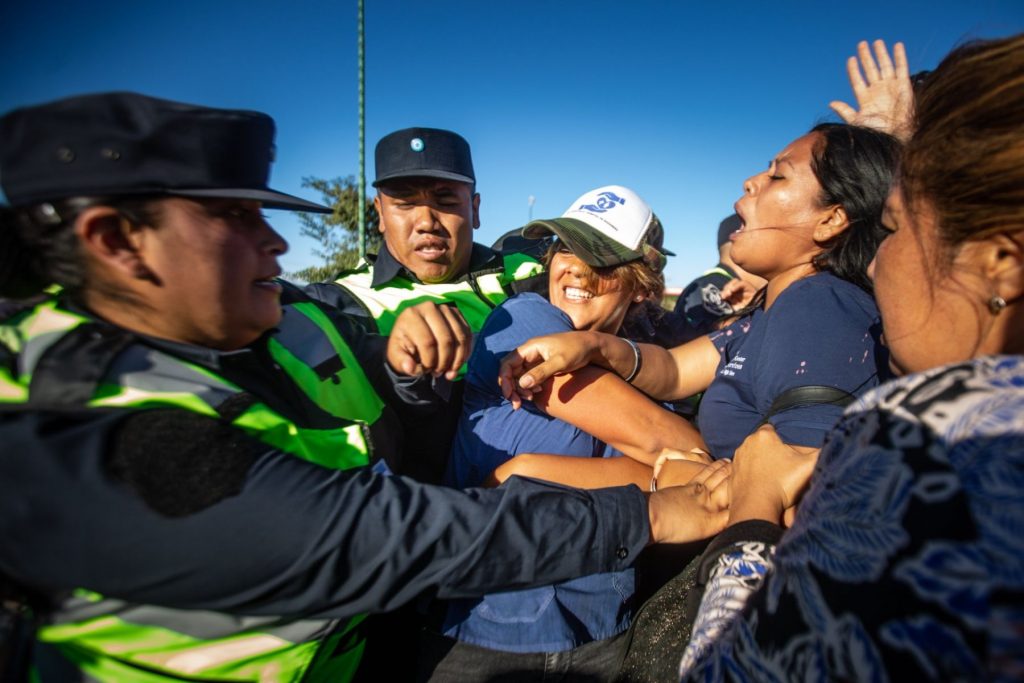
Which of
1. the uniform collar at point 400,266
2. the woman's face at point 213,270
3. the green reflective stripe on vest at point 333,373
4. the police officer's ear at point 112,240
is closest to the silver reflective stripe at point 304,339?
the green reflective stripe on vest at point 333,373

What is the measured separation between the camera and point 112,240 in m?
1.19

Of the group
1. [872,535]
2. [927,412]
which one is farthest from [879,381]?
[872,535]

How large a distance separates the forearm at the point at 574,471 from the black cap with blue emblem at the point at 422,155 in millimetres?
2169

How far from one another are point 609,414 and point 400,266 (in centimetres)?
192

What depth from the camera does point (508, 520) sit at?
4.03 ft

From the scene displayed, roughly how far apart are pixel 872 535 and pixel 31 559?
1.48 meters

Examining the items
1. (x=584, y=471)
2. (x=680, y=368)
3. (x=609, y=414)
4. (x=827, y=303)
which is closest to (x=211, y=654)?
(x=584, y=471)

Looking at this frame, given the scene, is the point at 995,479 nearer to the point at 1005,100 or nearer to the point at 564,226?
the point at 1005,100

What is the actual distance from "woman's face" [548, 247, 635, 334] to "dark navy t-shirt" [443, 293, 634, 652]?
0.23 meters

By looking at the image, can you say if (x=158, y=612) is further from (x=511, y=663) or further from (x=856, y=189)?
(x=856, y=189)

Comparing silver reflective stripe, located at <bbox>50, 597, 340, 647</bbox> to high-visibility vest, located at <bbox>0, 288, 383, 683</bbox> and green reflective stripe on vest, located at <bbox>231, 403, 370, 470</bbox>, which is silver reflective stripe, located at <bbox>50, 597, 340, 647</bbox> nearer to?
high-visibility vest, located at <bbox>0, 288, 383, 683</bbox>

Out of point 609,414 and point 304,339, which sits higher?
point 304,339

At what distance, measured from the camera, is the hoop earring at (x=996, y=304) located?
961 millimetres

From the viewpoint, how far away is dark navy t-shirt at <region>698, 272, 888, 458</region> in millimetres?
1526
